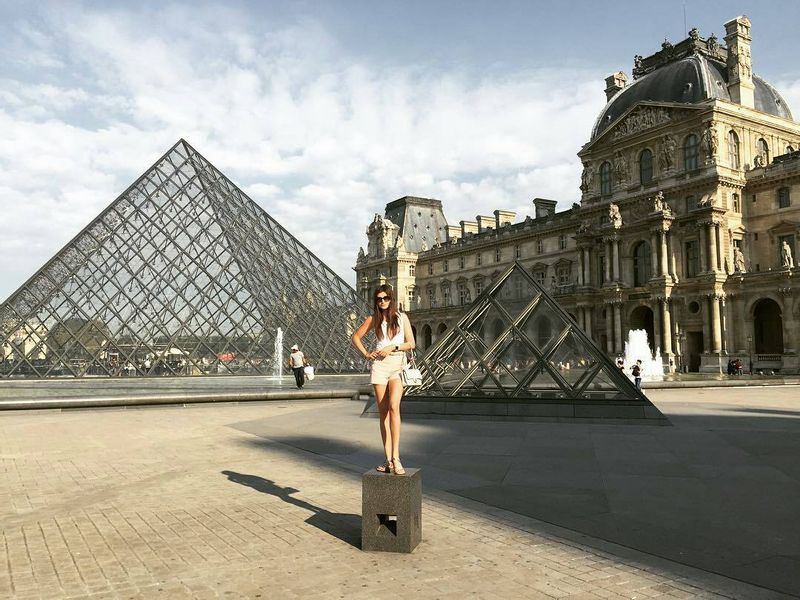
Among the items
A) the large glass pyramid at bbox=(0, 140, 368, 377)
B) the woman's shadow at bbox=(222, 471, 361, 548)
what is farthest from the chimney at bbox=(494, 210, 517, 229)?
the woman's shadow at bbox=(222, 471, 361, 548)

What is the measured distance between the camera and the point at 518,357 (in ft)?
47.2

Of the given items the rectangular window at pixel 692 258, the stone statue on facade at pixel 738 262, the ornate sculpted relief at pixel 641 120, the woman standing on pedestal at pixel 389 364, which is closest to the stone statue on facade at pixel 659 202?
the rectangular window at pixel 692 258

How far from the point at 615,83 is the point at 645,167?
12937 millimetres

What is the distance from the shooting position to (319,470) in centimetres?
825

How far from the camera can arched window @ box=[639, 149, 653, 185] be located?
166ft

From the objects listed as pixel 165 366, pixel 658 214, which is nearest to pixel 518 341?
pixel 165 366

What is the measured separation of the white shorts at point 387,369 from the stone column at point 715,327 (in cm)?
4394

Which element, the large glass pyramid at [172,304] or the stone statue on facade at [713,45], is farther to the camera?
the stone statue on facade at [713,45]

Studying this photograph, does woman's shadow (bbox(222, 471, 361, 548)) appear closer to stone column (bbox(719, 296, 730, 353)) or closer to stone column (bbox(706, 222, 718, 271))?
stone column (bbox(719, 296, 730, 353))

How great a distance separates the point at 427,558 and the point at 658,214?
47.2m

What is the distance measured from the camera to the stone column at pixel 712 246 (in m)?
44.7

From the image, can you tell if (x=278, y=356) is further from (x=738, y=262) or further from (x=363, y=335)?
(x=738, y=262)

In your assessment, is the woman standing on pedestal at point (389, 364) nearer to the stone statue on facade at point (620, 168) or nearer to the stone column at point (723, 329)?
the stone column at point (723, 329)

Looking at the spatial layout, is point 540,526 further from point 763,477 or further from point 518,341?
point 518,341
